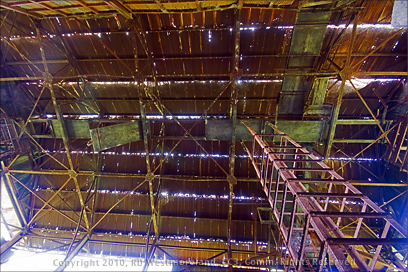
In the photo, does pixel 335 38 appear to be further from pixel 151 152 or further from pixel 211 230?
pixel 211 230

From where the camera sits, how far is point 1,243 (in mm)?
9977

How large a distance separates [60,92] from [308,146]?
42.5 ft

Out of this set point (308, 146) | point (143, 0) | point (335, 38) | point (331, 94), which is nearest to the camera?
point (143, 0)

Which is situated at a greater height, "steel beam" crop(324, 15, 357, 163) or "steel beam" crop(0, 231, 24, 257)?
"steel beam" crop(324, 15, 357, 163)

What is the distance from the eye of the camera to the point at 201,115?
952cm

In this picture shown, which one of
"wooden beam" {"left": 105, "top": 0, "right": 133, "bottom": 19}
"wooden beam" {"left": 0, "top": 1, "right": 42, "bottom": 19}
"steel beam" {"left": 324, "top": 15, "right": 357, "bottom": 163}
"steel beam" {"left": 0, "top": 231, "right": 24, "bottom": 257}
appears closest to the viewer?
"wooden beam" {"left": 105, "top": 0, "right": 133, "bottom": 19}

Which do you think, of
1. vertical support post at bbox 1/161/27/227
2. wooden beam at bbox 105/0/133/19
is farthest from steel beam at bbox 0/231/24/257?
wooden beam at bbox 105/0/133/19

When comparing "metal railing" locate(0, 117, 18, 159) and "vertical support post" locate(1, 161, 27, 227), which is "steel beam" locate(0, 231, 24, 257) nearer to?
"vertical support post" locate(1, 161, 27, 227)

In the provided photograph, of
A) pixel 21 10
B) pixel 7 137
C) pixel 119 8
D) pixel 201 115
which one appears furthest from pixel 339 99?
pixel 7 137

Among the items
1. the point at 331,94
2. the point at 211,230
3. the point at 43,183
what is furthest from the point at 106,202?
the point at 331,94

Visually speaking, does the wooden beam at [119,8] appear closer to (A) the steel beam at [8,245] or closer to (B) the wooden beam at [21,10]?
(B) the wooden beam at [21,10]

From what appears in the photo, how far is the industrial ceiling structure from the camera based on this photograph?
7.27 metres

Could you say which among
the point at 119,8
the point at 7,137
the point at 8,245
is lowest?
the point at 8,245

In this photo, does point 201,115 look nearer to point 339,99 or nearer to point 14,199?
point 339,99
